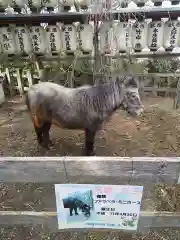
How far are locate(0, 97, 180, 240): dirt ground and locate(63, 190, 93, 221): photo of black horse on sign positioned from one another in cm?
61

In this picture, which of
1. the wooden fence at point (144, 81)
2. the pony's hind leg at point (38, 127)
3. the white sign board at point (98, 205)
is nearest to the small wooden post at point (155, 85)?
the wooden fence at point (144, 81)

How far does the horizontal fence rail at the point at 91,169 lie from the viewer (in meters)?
2.09

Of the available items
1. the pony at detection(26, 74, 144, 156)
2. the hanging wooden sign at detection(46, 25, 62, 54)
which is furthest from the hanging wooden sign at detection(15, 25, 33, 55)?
the pony at detection(26, 74, 144, 156)

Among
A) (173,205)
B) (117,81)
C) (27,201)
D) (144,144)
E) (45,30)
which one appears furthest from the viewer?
(45,30)

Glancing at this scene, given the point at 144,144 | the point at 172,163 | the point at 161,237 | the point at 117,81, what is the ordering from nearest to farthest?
the point at 172,163 → the point at 161,237 → the point at 117,81 → the point at 144,144

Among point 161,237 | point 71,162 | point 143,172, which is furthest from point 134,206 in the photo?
point 161,237

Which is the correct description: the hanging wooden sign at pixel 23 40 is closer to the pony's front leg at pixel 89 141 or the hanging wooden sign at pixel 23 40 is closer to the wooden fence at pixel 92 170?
the pony's front leg at pixel 89 141

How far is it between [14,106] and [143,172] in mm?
4125

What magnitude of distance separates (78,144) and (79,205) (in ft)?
7.42

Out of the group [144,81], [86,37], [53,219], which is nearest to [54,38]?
[86,37]

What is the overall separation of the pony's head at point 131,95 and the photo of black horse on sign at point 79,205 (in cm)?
170

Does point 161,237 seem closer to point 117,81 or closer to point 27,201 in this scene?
point 27,201

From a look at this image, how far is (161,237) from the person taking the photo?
2869 millimetres

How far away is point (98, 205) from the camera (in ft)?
7.52
